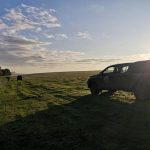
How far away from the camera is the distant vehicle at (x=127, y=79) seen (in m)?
16.0

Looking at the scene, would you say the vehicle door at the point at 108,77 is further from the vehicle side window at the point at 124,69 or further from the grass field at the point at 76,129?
the grass field at the point at 76,129

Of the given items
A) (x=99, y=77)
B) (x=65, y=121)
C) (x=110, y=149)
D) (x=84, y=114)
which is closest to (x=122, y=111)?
(x=84, y=114)

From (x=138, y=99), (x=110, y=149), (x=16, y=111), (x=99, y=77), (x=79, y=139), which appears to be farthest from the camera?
(x=99, y=77)

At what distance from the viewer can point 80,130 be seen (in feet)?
29.6

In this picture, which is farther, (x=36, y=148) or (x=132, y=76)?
(x=132, y=76)

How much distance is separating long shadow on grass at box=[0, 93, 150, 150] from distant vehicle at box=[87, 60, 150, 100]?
10.9 feet

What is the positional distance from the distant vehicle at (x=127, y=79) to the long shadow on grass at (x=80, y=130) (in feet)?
10.9

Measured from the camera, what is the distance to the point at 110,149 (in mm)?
7008

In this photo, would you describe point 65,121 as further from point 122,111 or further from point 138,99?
point 138,99

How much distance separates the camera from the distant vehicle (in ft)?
52.4

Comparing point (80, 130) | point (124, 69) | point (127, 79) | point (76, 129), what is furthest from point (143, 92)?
point (80, 130)

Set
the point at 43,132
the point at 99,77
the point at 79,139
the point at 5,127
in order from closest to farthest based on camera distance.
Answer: the point at 79,139 → the point at 43,132 → the point at 5,127 → the point at 99,77

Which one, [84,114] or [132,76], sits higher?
[132,76]

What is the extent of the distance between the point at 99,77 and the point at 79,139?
11652 mm
